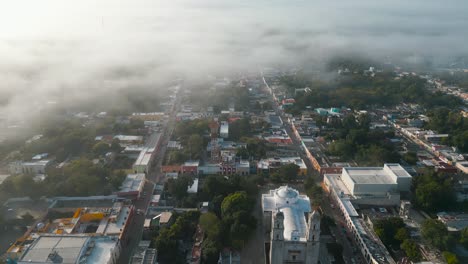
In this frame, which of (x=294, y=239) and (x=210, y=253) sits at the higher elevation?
(x=294, y=239)

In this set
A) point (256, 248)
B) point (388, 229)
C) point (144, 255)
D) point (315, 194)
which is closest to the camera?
point (144, 255)

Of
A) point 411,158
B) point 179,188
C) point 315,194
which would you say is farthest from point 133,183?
point 411,158

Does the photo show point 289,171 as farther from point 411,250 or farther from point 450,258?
point 450,258

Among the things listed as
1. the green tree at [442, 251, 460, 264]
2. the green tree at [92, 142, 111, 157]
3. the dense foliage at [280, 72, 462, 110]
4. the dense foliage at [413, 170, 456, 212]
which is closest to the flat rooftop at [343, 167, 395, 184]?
the dense foliage at [413, 170, 456, 212]

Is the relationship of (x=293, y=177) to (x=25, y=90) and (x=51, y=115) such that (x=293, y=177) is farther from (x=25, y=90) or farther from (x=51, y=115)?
(x=25, y=90)

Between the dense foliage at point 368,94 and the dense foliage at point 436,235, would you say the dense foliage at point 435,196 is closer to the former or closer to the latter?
the dense foliage at point 436,235

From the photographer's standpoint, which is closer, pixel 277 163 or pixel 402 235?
pixel 402 235

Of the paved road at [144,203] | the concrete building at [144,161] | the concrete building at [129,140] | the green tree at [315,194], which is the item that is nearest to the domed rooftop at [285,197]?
the green tree at [315,194]

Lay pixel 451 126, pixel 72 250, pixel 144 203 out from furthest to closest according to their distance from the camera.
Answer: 1. pixel 451 126
2. pixel 144 203
3. pixel 72 250
